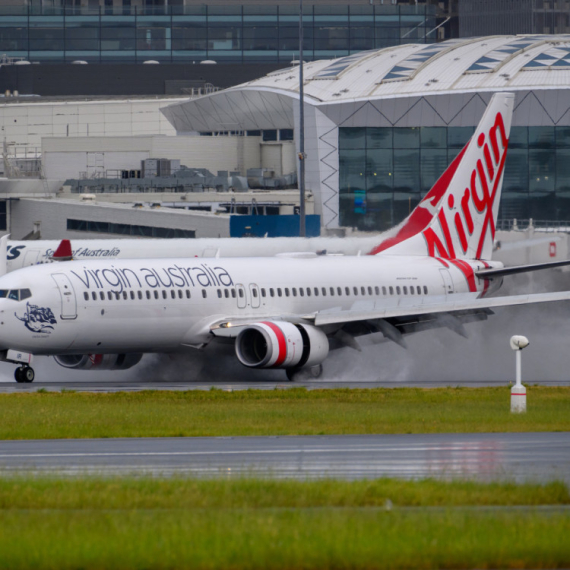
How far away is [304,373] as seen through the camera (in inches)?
1524

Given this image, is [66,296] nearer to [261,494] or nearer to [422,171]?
[261,494]

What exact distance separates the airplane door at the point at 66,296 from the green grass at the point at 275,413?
4.56 meters

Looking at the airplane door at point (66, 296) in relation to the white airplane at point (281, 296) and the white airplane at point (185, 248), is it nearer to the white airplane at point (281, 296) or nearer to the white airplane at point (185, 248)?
the white airplane at point (281, 296)

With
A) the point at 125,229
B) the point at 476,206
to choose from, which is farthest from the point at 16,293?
the point at 125,229

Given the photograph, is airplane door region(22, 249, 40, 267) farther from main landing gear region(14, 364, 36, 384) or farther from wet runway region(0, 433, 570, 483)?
wet runway region(0, 433, 570, 483)

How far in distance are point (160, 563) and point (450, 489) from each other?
468 centimetres

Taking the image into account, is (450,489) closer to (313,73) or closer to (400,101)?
(400,101)

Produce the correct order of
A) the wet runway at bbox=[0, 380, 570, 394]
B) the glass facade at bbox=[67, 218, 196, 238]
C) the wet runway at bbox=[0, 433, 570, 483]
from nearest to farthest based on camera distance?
the wet runway at bbox=[0, 433, 570, 483], the wet runway at bbox=[0, 380, 570, 394], the glass facade at bbox=[67, 218, 196, 238]

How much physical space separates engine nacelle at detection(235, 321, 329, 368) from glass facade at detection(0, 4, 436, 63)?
443ft

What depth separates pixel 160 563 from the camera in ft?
34.5

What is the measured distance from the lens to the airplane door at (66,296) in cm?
3494

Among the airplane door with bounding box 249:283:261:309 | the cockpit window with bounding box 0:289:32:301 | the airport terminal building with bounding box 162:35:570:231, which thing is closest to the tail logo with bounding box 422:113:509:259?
the airplane door with bounding box 249:283:261:309

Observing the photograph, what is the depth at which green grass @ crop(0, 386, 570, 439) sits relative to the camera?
888 inches

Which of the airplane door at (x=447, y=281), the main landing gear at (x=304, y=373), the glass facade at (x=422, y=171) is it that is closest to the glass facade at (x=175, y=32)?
the glass facade at (x=422, y=171)
